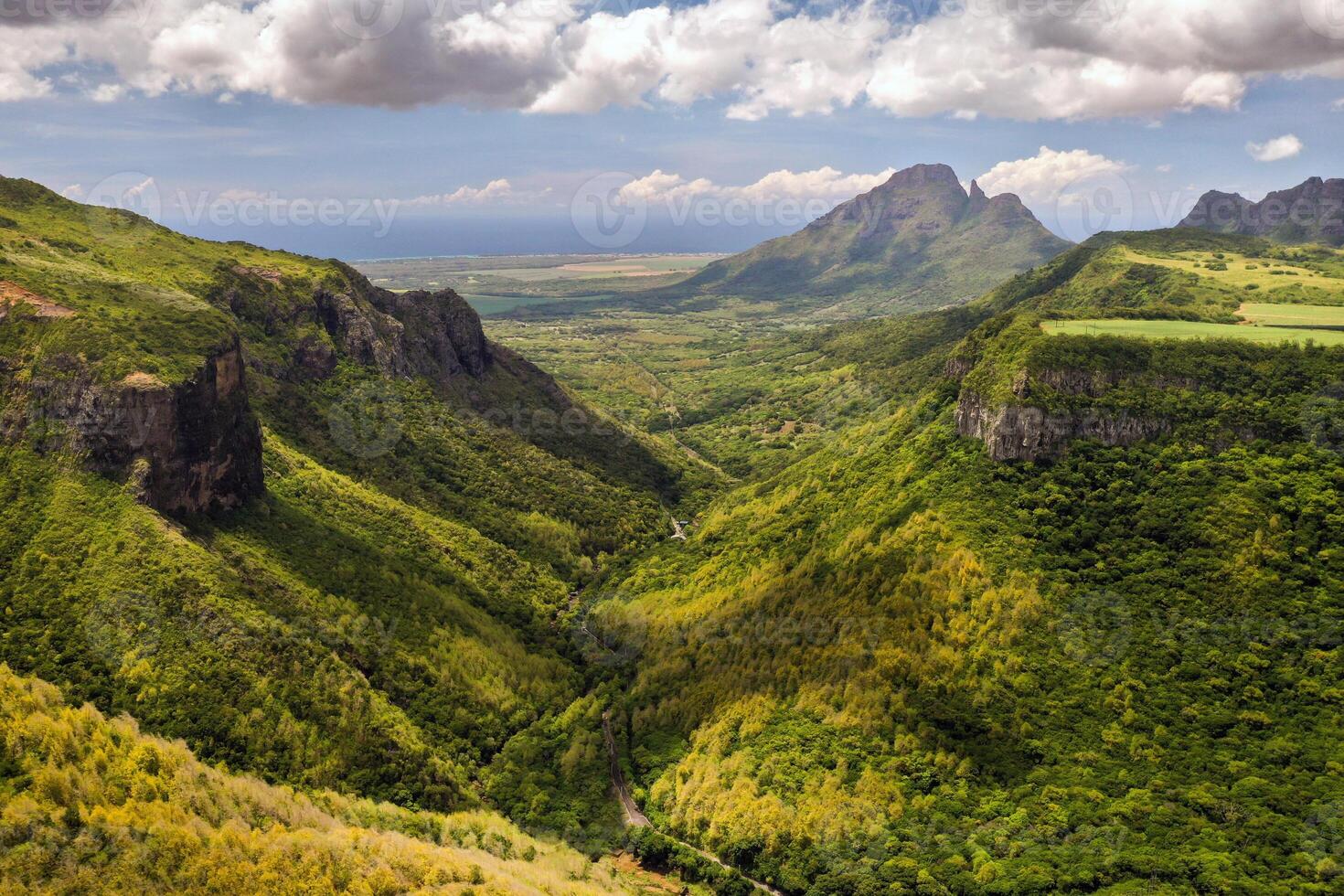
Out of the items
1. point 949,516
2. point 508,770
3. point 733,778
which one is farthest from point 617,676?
point 949,516

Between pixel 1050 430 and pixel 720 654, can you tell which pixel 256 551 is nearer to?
pixel 720 654

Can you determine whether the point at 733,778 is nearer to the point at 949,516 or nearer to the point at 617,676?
the point at 617,676

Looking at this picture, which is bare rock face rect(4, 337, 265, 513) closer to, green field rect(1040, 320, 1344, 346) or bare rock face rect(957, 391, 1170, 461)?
bare rock face rect(957, 391, 1170, 461)

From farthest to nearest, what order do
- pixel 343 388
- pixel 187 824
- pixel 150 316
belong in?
pixel 343 388
pixel 150 316
pixel 187 824

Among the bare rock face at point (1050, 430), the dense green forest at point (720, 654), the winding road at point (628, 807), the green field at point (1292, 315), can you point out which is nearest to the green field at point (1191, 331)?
the dense green forest at point (720, 654)

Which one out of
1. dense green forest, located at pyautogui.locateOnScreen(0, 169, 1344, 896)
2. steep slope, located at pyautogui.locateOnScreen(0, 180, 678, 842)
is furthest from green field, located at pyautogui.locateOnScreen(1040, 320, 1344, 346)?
steep slope, located at pyautogui.locateOnScreen(0, 180, 678, 842)

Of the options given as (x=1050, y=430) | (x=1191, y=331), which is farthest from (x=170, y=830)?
(x=1191, y=331)

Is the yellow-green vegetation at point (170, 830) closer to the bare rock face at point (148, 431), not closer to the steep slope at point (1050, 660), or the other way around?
the steep slope at point (1050, 660)
